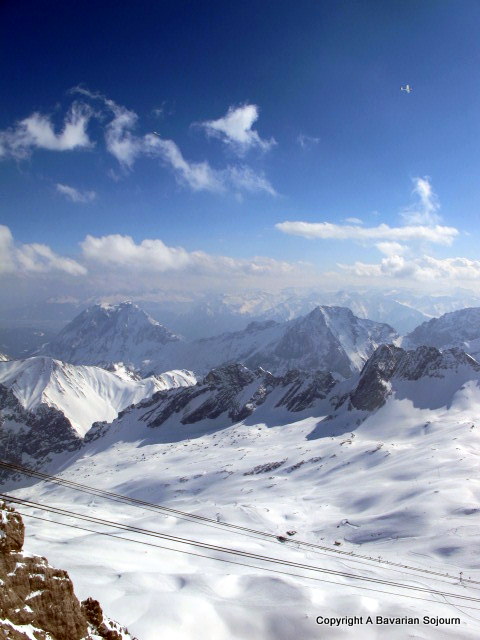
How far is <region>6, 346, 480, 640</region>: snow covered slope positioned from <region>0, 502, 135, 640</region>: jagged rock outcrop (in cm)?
976

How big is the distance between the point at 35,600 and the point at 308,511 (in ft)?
231

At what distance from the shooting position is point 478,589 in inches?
1681

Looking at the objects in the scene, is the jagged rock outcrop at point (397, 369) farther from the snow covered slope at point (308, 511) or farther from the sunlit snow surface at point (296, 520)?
the sunlit snow surface at point (296, 520)

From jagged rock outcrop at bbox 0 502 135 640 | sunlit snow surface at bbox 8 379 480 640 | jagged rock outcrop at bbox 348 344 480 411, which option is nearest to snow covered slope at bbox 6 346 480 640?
sunlit snow surface at bbox 8 379 480 640

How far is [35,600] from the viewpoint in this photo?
16891 millimetres

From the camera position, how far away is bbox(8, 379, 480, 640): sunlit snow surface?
30.0m

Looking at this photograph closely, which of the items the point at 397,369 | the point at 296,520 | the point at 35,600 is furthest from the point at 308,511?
the point at 397,369

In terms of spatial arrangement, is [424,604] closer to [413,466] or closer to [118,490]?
[413,466]

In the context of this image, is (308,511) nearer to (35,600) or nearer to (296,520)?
(296,520)

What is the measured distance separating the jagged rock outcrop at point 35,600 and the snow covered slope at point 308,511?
9763mm

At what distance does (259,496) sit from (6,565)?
275 ft

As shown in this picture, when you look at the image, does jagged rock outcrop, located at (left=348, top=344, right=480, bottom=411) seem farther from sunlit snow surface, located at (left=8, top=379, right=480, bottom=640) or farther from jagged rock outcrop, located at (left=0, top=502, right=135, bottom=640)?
jagged rock outcrop, located at (left=0, top=502, right=135, bottom=640)

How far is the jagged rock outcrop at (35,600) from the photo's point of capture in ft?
52.1

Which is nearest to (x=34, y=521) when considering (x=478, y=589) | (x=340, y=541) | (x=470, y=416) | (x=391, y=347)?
(x=340, y=541)
